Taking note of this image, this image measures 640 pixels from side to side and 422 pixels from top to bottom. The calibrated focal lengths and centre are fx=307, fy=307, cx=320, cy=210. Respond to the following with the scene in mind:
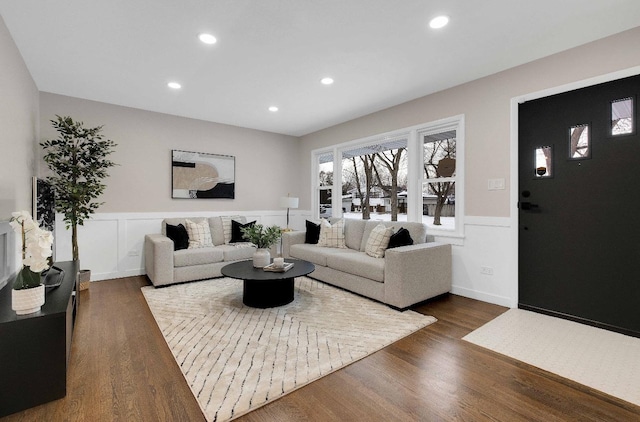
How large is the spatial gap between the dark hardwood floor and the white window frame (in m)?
1.72

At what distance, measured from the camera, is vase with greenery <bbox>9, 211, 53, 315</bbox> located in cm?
175

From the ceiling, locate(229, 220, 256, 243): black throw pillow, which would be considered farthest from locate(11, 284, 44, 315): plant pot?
locate(229, 220, 256, 243): black throw pillow

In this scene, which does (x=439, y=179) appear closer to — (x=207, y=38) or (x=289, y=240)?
(x=289, y=240)

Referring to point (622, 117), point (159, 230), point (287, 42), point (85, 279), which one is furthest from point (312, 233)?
point (622, 117)

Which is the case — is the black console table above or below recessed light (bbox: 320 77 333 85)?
below

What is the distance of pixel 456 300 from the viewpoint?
3566 millimetres

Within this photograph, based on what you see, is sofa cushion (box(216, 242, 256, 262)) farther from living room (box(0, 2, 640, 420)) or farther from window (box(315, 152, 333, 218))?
window (box(315, 152, 333, 218))

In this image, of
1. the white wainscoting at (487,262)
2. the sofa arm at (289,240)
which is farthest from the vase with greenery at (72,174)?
the white wainscoting at (487,262)

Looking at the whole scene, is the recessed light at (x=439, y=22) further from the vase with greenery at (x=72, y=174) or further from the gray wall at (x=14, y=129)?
the vase with greenery at (x=72, y=174)

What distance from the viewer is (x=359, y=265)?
11.6ft

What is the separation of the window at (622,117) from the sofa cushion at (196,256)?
15.2 ft

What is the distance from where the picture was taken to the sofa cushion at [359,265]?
336cm

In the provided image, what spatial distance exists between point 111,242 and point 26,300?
3.06 meters

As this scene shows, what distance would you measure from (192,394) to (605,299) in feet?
11.3
